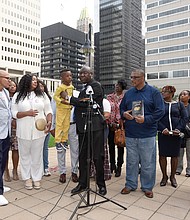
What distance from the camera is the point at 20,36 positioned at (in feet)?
274

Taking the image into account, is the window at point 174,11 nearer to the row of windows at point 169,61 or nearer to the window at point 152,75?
the row of windows at point 169,61

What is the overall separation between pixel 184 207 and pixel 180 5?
6945 centimetres

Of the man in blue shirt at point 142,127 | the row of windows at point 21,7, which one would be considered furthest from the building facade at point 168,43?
the man in blue shirt at point 142,127

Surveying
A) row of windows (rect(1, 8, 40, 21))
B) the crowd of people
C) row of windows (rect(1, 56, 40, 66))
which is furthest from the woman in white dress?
row of windows (rect(1, 8, 40, 21))

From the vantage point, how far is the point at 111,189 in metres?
3.92

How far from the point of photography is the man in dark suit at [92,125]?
345 cm

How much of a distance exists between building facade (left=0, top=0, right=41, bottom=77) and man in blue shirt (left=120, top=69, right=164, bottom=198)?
78.9 m

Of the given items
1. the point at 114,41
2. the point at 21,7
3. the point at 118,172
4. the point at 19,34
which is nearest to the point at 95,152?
the point at 118,172

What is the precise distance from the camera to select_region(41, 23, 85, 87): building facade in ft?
354

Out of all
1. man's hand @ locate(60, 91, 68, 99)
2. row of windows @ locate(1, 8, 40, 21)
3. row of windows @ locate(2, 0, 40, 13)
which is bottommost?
man's hand @ locate(60, 91, 68, 99)

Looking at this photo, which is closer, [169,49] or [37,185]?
[37,185]

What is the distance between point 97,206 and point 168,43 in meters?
66.9

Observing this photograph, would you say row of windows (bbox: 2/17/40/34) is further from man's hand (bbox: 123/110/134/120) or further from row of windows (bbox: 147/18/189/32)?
man's hand (bbox: 123/110/134/120)

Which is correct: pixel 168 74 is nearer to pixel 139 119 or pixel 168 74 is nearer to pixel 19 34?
pixel 19 34
